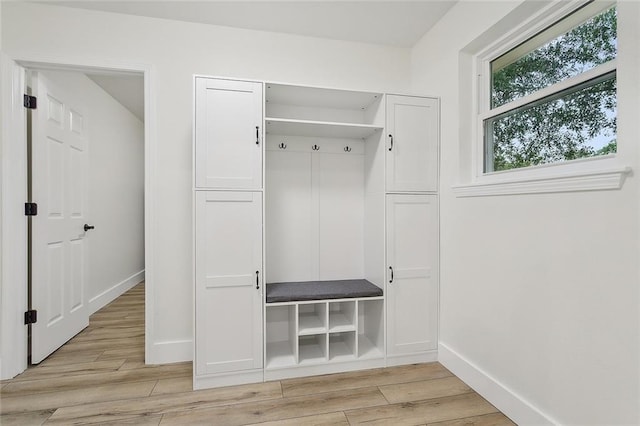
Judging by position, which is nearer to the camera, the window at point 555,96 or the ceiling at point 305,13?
the window at point 555,96

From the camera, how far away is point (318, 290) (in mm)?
2234

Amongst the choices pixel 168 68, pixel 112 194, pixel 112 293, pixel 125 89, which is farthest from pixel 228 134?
pixel 112 293

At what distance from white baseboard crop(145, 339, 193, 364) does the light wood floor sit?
0.20 ft

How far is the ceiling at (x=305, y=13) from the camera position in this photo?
2.13 m

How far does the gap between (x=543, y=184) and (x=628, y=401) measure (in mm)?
952

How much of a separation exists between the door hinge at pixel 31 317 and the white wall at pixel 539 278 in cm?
303

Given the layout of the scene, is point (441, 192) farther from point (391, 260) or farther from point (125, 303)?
point (125, 303)

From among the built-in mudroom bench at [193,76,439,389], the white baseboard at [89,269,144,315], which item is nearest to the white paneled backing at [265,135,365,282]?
the built-in mudroom bench at [193,76,439,389]

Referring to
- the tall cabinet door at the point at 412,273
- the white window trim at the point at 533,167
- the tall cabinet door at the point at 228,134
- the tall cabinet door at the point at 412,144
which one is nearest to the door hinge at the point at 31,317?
the tall cabinet door at the point at 228,134

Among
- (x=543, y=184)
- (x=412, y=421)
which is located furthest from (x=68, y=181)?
(x=543, y=184)

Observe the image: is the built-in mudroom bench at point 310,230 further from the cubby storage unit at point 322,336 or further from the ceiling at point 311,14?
the ceiling at point 311,14

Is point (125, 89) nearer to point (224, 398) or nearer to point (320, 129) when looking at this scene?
point (320, 129)

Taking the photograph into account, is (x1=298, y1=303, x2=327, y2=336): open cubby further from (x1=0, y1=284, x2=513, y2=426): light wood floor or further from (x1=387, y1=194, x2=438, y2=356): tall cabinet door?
(x1=387, y1=194, x2=438, y2=356): tall cabinet door

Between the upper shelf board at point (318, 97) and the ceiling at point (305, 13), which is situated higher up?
the ceiling at point (305, 13)
